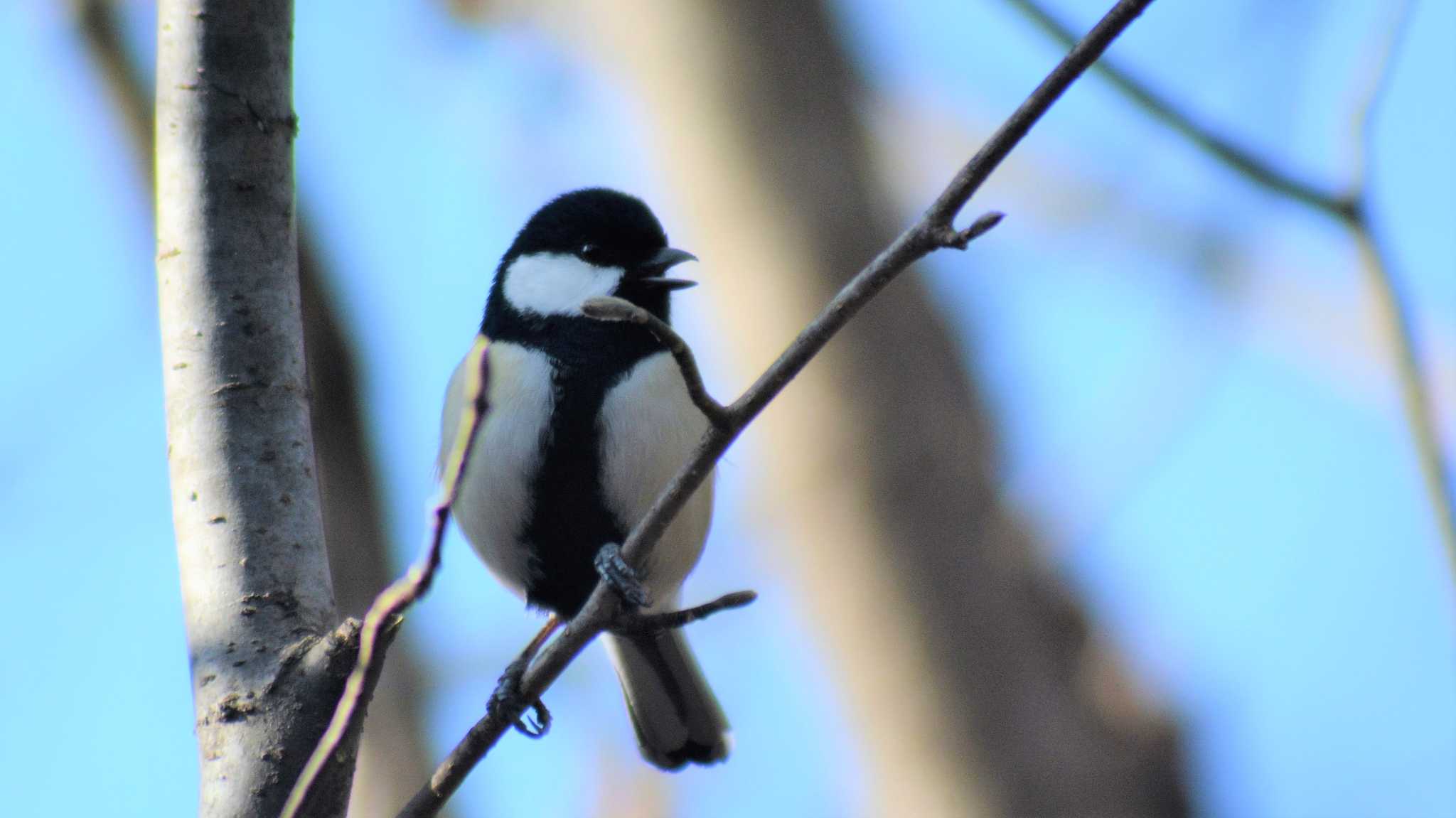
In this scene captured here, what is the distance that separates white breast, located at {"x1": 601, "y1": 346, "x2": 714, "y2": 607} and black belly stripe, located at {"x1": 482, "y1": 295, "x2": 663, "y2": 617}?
0.02 metres

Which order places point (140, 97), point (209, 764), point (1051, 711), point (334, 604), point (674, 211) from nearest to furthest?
1. point (209, 764)
2. point (334, 604)
3. point (1051, 711)
4. point (674, 211)
5. point (140, 97)

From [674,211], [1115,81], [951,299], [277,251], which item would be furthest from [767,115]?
[277,251]

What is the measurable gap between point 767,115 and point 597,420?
3.63 ft

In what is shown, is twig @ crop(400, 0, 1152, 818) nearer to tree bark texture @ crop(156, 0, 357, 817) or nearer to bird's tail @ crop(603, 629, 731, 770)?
tree bark texture @ crop(156, 0, 357, 817)

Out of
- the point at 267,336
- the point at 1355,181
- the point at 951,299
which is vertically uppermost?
the point at 1355,181

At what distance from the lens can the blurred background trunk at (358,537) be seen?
8.00 ft

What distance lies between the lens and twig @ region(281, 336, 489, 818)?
1028 millimetres

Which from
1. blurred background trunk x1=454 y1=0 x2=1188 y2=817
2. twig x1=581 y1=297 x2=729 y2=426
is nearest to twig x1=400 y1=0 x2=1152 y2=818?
twig x1=581 y1=297 x2=729 y2=426

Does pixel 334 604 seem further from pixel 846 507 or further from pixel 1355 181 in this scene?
pixel 1355 181

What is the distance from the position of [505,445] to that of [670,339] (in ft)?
3.00

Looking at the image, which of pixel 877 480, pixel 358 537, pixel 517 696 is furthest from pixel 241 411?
pixel 877 480

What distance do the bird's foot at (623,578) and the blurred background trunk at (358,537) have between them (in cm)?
88

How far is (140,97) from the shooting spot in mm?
3420

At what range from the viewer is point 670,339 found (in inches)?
46.0
